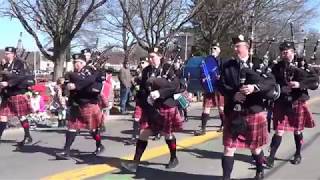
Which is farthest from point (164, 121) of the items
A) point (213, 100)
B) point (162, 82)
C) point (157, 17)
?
point (157, 17)

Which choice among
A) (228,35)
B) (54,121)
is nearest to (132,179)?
(54,121)

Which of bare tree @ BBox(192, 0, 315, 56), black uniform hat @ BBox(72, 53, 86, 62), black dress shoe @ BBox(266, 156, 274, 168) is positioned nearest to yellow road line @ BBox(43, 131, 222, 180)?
black uniform hat @ BBox(72, 53, 86, 62)

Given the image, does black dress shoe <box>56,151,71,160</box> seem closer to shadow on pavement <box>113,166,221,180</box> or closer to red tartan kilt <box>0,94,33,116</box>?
shadow on pavement <box>113,166,221,180</box>

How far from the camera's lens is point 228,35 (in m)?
30.0

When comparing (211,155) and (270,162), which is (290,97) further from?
(211,155)

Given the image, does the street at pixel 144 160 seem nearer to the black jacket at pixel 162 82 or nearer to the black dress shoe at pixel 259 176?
the black dress shoe at pixel 259 176

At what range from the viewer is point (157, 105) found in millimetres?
7586

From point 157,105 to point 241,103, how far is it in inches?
59.4

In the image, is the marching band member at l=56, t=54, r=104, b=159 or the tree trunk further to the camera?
the tree trunk

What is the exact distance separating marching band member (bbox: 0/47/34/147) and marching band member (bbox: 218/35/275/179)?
4272 millimetres

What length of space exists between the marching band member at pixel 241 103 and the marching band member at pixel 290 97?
4.69 feet

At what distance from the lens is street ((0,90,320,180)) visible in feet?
24.7

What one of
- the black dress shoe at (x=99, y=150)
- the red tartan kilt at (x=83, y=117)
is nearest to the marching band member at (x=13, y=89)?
the red tartan kilt at (x=83, y=117)

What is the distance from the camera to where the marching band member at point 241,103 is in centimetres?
633
